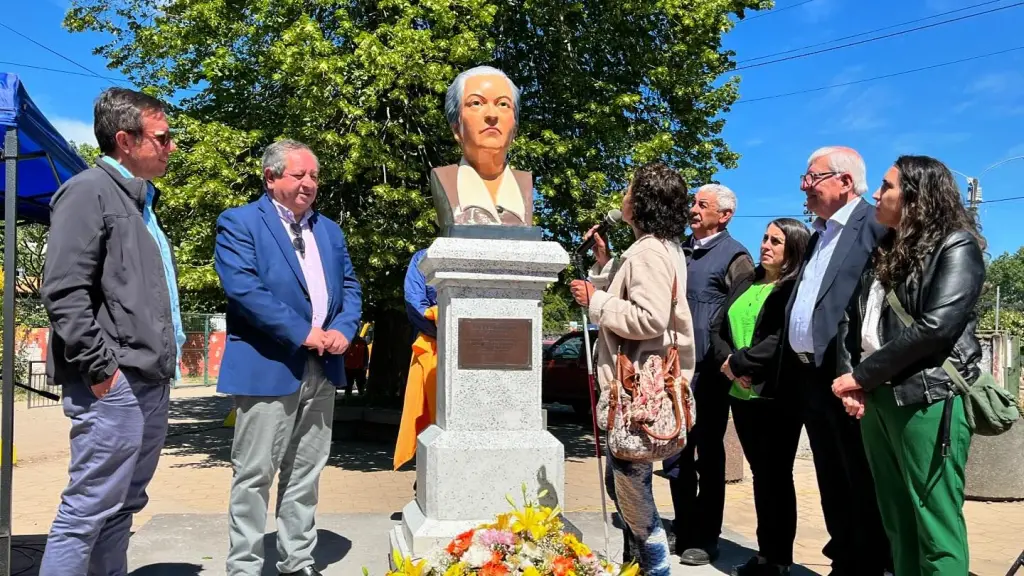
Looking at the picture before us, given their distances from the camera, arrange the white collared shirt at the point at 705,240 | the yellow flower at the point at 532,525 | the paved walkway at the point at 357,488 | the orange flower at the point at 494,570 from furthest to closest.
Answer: the paved walkway at the point at 357,488 → the white collared shirt at the point at 705,240 → the yellow flower at the point at 532,525 → the orange flower at the point at 494,570

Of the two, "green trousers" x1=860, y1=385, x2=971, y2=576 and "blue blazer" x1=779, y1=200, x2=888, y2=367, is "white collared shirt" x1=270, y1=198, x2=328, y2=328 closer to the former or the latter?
"blue blazer" x1=779, y1=200, x2=888, y2=367

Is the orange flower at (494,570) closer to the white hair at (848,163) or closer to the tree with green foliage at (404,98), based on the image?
the white hair at (848,163)

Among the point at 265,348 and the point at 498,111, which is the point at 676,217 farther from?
the point at 265,348

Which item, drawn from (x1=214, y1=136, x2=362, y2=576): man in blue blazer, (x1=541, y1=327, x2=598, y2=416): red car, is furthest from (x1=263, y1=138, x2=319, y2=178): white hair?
Answer: (x1=541, y1=327, x2=598, y2=416): red car

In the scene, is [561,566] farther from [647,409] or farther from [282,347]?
[282,347]

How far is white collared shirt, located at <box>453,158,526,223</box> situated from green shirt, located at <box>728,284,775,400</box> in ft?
4.70

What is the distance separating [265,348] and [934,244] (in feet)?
9.41

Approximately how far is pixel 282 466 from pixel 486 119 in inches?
78.6

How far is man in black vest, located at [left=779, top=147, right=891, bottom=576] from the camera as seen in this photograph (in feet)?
12.0

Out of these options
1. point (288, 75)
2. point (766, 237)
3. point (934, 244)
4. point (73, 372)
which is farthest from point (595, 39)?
point (73, 372)

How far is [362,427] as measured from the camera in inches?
401

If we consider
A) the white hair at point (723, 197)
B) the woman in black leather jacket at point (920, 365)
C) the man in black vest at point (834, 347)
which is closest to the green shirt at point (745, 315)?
the man in black vest at point (834, 347)

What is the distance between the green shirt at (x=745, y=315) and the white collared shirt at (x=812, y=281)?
0.37 meters

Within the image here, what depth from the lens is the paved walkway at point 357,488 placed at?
536 centimetres
